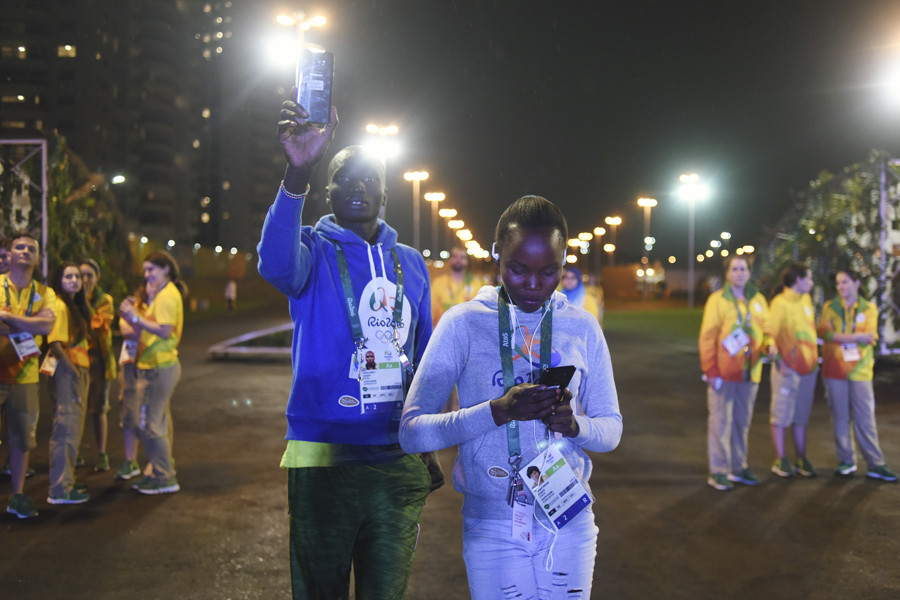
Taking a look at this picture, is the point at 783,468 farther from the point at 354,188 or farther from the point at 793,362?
the point at 354,188

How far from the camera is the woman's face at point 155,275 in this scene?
23.9 ft

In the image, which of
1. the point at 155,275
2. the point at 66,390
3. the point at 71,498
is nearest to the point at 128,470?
the point at 71,498

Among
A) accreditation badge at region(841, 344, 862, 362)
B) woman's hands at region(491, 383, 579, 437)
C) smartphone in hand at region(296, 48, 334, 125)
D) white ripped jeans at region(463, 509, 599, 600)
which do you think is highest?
smartphone in hand at region(296, 48, 334, 125)

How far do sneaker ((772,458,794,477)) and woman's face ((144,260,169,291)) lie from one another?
6414 mm

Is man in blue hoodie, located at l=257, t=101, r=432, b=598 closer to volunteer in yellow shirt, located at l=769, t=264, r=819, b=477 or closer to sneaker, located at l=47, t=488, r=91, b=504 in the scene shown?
sneaker, located at l=47, t=488, r=91, b=504

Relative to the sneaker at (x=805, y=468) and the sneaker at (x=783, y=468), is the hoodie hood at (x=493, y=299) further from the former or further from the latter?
the sneaker at (x=805, y=468)

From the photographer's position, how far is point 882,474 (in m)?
7.73

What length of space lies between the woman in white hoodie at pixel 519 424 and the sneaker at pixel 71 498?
542 cm

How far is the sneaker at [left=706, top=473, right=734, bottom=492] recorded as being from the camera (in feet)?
23.9

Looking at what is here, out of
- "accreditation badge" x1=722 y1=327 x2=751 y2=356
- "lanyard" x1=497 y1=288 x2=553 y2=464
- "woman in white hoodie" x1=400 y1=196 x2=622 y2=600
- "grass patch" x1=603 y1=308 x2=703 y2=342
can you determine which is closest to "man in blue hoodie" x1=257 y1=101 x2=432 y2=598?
"woman in white hoodie" x1=400 y1=196 x2=622 y2=600

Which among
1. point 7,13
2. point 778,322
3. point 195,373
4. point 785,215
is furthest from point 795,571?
point 7,13

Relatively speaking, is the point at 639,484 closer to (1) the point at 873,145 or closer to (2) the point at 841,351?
(2) the point at 841,351

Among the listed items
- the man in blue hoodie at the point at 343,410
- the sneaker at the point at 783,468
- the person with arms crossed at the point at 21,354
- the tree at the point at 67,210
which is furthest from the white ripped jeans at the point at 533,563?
the tree at the point at 67,210

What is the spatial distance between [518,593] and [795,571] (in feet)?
11.8
